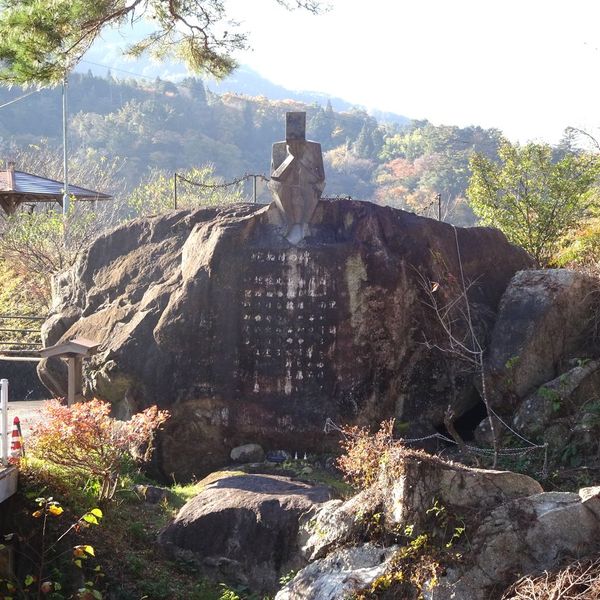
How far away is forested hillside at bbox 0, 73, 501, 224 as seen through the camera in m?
41.0

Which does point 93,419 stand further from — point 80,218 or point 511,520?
point 80,218

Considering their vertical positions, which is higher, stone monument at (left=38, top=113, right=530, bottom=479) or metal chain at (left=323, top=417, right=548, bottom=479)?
stone monument at (left=38, top=113, right=530, bottom=479)

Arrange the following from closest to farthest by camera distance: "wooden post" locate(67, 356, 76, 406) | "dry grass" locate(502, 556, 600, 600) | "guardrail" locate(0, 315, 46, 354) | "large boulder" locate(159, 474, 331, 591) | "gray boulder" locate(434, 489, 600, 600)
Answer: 1. "dry grass" locate(502, 556, 600, 600)
2. "gray boulder" locate(434, 489, 600, 600)
3. "large boulder" locate(159, 474, 331, 591)
4. "wooden post" locate(67, 356, 76, 406)
5. "guardrail" locate(0, 315, 46, 354)

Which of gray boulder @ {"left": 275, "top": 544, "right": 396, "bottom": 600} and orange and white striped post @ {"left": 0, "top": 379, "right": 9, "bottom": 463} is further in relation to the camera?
orange and white striped post @ {"left": 0, "top": 379, "right": 9, "bottom": 463}

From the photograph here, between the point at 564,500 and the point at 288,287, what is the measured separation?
5.20m

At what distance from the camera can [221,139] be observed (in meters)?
47.7

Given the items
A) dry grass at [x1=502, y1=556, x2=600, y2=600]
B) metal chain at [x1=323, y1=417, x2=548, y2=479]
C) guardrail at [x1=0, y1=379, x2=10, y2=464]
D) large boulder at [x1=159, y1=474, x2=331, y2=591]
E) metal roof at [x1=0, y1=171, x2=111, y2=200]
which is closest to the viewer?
dry grass at [x1=502, y1=556, x2=600, y2=600]

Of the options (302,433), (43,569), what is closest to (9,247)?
(302,433)

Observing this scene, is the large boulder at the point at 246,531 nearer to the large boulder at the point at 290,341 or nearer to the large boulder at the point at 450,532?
the large boulder at the point at 450,532

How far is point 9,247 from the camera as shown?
20141mm

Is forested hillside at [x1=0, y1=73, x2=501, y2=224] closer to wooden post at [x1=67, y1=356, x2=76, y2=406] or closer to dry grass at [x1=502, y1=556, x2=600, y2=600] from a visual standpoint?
wooden post at [x1=67, y1=356, x2=76, y2=406]

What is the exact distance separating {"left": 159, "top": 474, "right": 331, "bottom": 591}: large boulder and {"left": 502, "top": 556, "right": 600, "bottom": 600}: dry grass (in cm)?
222

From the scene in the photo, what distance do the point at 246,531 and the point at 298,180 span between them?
4.73m

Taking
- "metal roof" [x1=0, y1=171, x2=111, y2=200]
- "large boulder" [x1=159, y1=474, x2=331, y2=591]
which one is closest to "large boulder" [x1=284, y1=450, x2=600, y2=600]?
"large boulder" [x1=159, y1=474, x2=331, y2=591]
